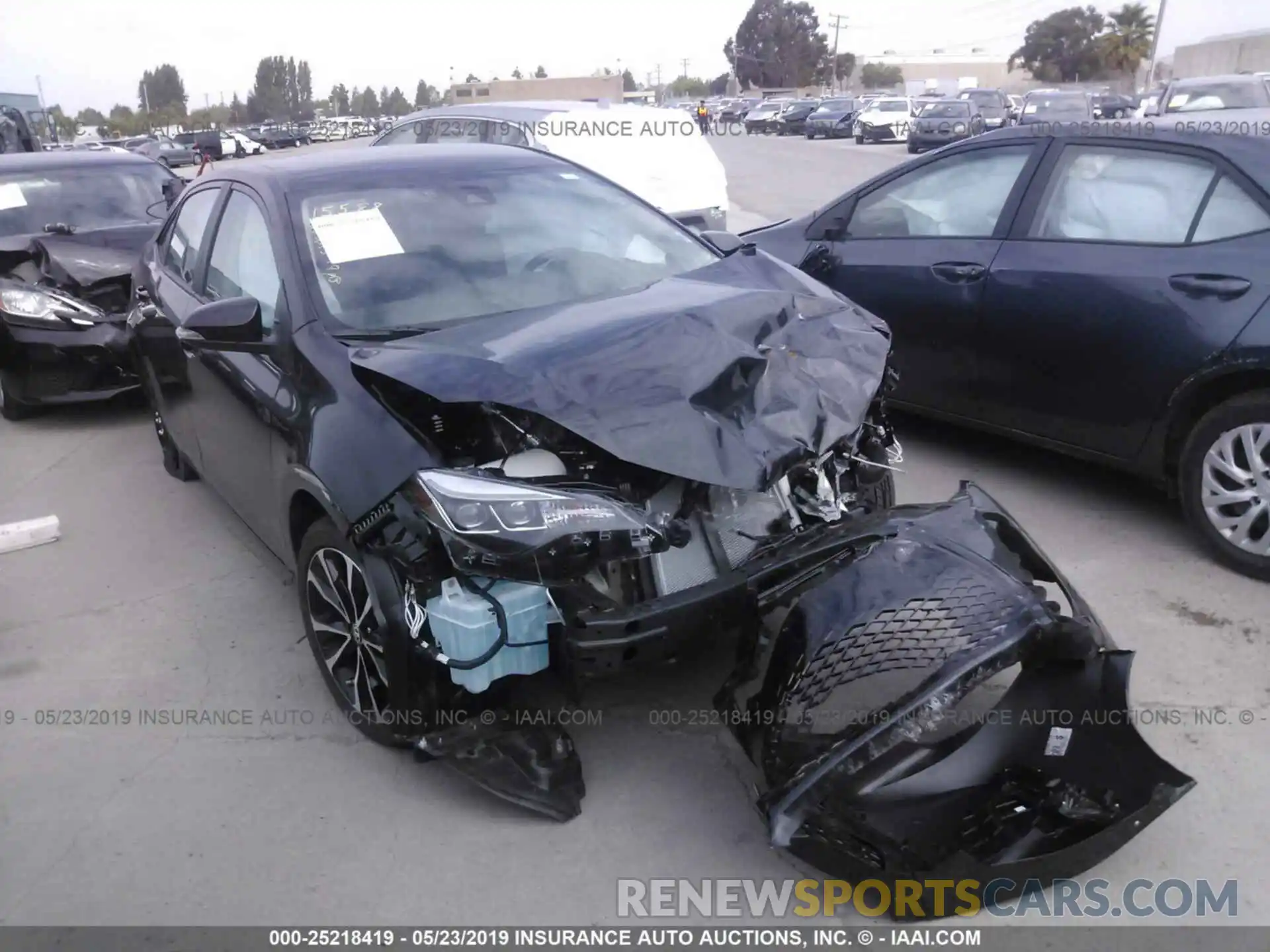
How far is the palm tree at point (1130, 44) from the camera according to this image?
76000mm

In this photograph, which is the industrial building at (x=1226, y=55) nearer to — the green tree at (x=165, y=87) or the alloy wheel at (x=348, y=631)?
the alloy wheel at (x=348, y=631)

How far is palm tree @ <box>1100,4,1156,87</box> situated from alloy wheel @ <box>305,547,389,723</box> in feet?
279

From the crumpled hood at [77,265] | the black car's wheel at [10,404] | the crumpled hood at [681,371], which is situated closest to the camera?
the crumpled hood at [681,371]

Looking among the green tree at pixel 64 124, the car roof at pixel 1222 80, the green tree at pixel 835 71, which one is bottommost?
the green tree at pixel 64 124

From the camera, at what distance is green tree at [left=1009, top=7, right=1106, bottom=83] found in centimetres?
7844

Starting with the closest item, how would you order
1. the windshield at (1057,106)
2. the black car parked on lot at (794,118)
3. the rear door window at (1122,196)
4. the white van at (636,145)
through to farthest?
the rear door window at (1122,196) < the white van at (636,145) < the windshield at (1057,106) < the black car parked on lot at (794,118)

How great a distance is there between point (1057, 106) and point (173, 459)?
26.0 meters

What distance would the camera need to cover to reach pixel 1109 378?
14.2ft

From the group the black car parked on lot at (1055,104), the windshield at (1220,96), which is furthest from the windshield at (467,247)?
the black car parked on lot at (1055,104)

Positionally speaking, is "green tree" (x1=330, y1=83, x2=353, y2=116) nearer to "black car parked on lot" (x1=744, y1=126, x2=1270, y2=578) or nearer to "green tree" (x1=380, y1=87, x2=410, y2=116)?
"green tree" (x1=380, y1=87, x2=410, y2=116)

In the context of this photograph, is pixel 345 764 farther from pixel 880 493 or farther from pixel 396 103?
pixel 396 103

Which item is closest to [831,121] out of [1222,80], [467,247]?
[1222,80]

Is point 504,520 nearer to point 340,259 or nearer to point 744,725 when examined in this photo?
point 744,725

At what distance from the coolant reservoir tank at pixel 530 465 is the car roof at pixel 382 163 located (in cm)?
166
